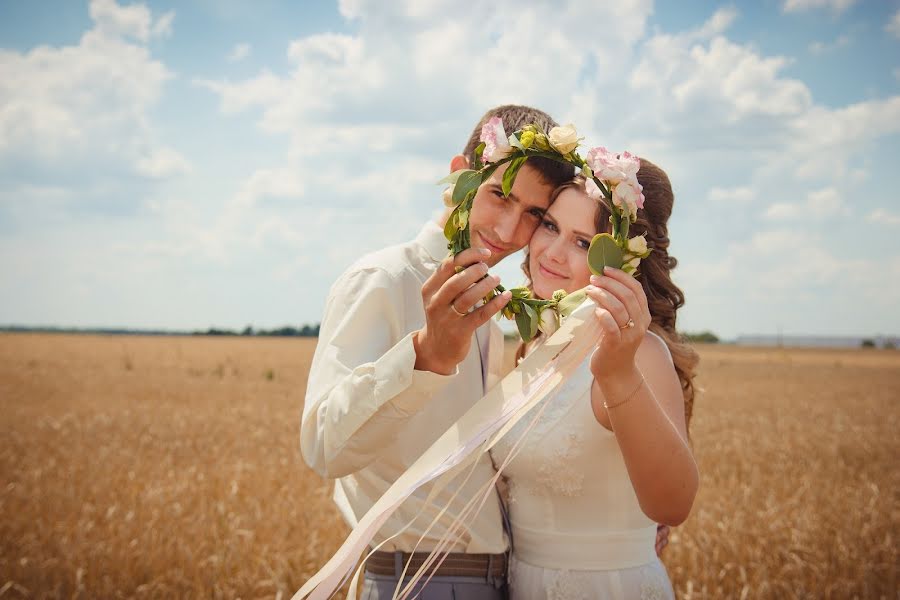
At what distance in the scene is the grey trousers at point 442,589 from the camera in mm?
2699

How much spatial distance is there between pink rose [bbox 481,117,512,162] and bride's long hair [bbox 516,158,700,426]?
0.79 m

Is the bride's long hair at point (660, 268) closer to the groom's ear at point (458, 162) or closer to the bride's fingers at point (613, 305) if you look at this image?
the groom's ear at point (458, 162)

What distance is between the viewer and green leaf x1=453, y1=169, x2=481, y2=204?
7.30 ft

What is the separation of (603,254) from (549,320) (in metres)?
0.31

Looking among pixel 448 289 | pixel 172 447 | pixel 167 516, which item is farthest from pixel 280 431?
pixel 448 289

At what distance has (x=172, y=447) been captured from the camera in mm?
10750

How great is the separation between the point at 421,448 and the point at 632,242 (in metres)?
1.21

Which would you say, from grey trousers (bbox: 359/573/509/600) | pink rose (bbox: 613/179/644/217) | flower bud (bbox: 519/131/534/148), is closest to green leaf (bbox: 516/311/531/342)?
pink rose (bbox: 613/179/644/217)

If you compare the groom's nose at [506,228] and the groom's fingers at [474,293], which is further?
the groom's nose at [506,228]

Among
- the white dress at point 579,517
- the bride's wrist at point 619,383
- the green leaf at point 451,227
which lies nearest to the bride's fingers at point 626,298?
the bride's wrist at point 619,383

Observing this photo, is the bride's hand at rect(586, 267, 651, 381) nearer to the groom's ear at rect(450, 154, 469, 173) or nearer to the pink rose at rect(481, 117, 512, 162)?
the pink rose at rect(481, 117, 512, 162)

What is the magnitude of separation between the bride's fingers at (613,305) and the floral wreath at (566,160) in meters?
0.13

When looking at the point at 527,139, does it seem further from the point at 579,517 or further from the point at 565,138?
the point at 579,517

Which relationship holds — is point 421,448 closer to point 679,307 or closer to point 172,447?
point 679,307
